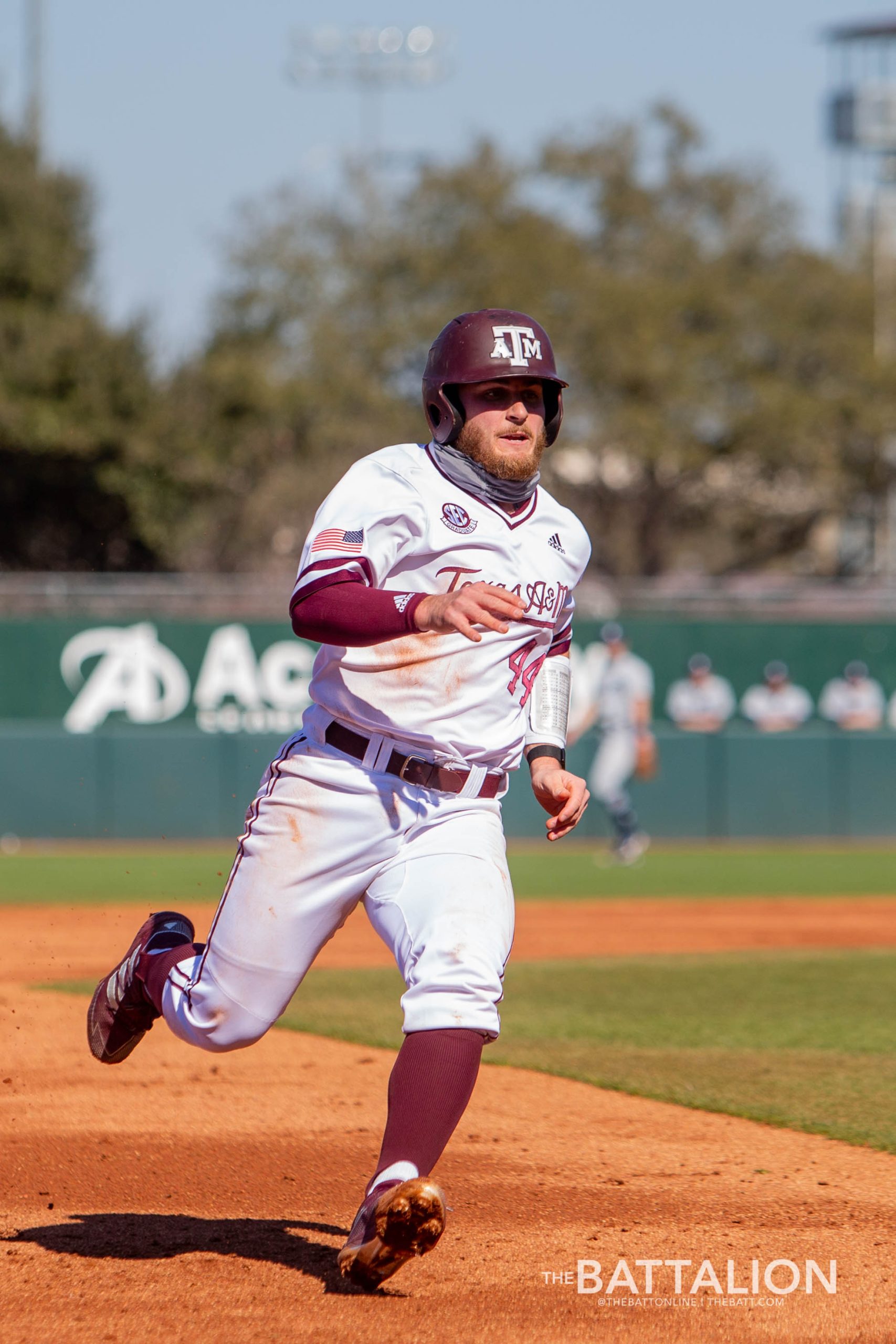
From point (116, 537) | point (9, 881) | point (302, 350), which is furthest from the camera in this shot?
point (302, 350)

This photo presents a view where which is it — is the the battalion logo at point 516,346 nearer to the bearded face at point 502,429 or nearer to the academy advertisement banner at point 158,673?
the bearded face at point 502,429

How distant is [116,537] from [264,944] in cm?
2324

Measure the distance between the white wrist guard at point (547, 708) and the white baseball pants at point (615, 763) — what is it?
11437mm

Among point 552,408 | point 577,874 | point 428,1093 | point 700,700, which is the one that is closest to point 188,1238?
point 428,1093

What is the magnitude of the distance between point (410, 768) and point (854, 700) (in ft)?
49.8

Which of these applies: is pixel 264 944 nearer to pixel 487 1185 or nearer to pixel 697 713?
pixel 487 1185

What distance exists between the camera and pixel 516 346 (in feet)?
12.1

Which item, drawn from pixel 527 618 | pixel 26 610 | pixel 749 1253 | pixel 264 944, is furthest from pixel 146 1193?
pixel 26 610

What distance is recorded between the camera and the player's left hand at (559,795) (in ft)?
12.2

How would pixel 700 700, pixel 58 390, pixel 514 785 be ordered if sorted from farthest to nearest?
pixel 58 390, pixel 700 700, pixel 514 785

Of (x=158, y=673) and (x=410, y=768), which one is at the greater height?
(x=410, y=768)

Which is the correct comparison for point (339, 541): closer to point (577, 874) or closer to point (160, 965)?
point (160, 965)

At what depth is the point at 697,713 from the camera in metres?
17.9

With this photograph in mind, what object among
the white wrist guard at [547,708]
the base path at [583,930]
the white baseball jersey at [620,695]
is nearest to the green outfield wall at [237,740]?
the white baseball jersey at [620,695]
